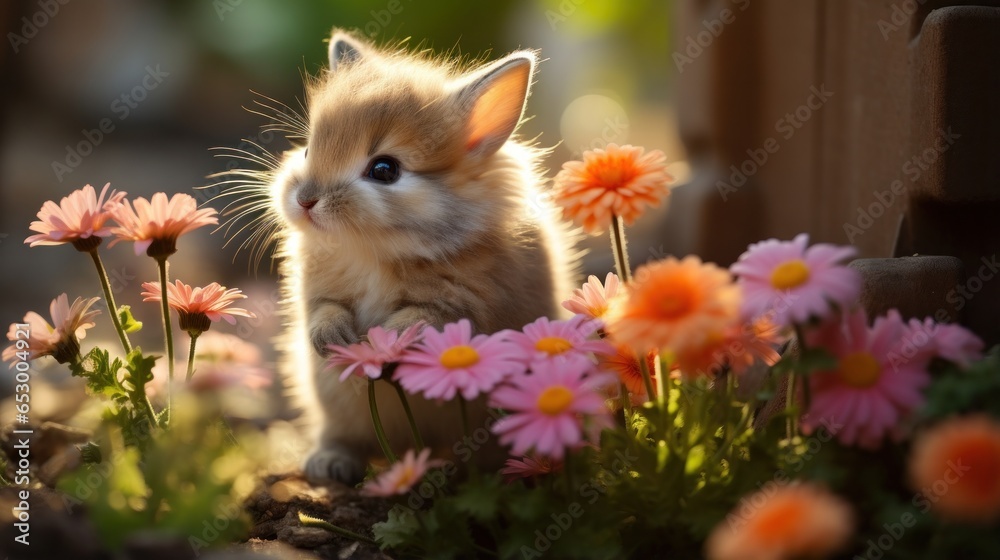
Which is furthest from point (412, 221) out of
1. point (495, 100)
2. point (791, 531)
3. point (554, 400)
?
point (791, 531)

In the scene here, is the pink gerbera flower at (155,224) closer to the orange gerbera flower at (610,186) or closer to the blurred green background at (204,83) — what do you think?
the orange gerbera flower at (610,186)

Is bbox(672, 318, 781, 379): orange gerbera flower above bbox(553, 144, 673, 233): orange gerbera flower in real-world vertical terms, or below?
below

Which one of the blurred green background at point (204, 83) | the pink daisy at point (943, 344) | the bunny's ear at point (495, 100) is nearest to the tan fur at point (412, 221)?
the bunny's ear at point (495, 100)

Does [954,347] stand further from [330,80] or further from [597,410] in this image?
[330,80]

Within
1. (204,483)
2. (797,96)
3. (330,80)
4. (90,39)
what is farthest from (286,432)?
(90,39)

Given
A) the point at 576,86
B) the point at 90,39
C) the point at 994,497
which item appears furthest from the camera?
the point at 576,86

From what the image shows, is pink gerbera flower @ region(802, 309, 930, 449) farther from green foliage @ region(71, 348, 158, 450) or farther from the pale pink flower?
green foliage @ region(71, 348, 158, 450)

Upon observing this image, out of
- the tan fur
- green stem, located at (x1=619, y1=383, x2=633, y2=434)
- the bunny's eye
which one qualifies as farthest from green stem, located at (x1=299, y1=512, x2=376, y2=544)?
the bunny's eye
